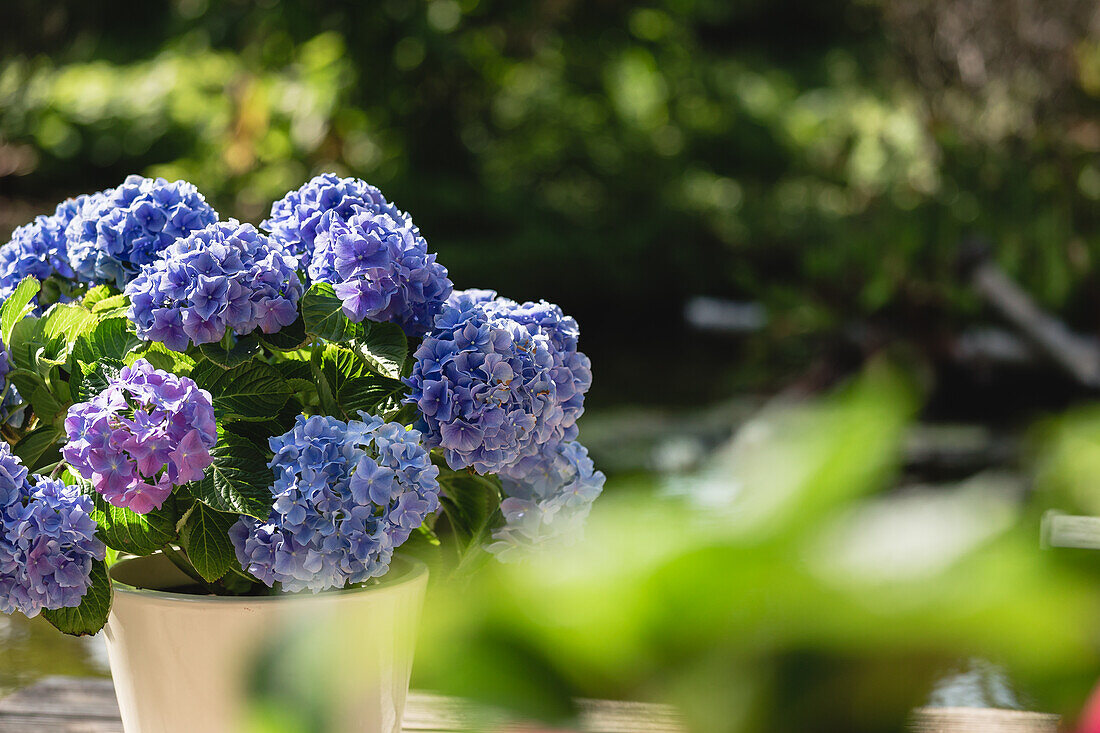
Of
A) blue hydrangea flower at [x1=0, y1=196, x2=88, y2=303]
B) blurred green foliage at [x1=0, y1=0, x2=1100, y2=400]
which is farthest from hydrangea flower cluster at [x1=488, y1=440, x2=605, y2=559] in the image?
blurred green foliage at [x1=0, y1=0, x2=1100, y2=400]

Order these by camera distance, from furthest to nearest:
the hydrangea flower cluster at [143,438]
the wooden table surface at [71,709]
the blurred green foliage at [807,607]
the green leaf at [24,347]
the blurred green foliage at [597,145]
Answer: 1. the blurred green foliage at [597,145]
2. the wooden table surface at [71,709]
3. the green leaf at [24,347]
4. the hydrangea flower cluster at [143,438]
5. the blurred green foliage at [807,607]

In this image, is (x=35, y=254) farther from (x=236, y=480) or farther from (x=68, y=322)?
(x=236, y=480)

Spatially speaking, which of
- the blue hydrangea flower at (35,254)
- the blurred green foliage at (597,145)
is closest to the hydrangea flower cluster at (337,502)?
the blue hydrangea flower at (35,254)

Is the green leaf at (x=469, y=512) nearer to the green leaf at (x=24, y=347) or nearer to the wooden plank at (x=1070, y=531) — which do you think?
the green leaf at (x=24, y=347)

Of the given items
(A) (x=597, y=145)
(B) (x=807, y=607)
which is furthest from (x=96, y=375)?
(A) (x=597, y=145)

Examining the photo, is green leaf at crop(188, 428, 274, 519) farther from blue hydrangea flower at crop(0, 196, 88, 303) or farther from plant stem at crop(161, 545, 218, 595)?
blue hydrangea flower at crop(0, 196, 88, 303)
